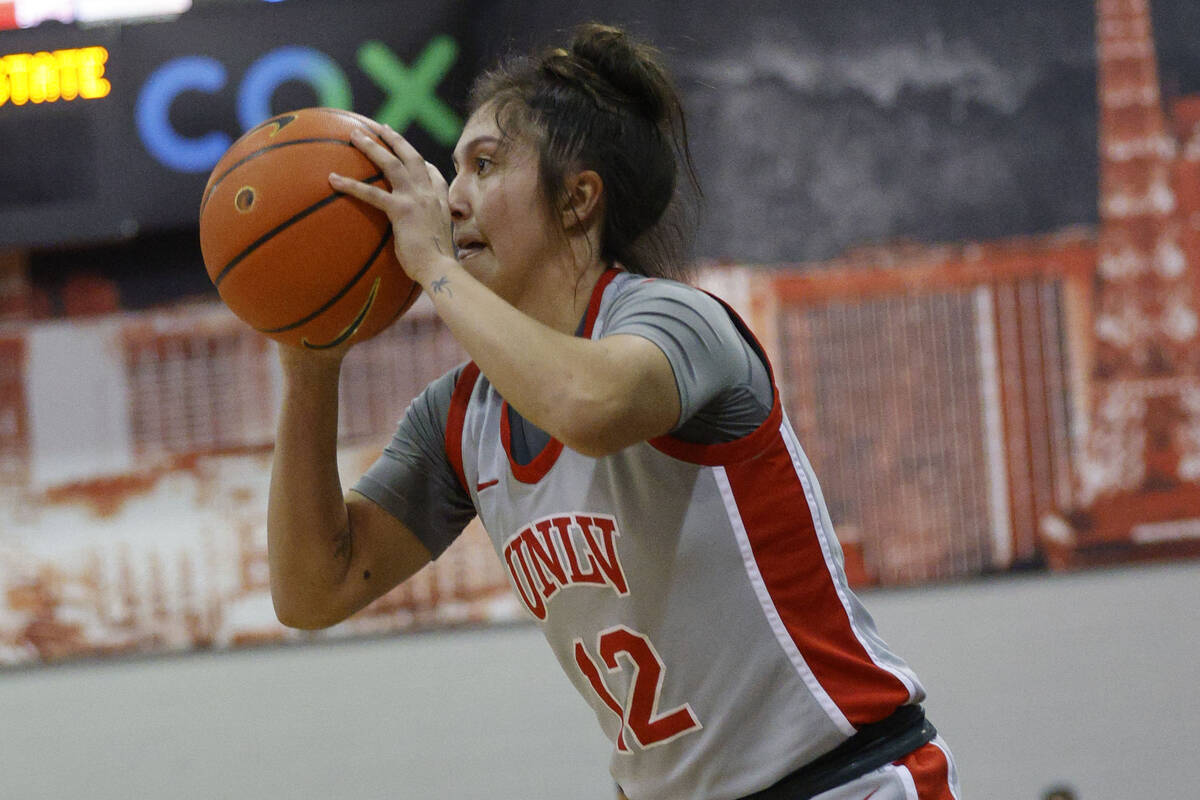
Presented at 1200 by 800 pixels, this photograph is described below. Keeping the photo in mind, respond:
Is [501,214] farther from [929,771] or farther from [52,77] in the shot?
[52,77]

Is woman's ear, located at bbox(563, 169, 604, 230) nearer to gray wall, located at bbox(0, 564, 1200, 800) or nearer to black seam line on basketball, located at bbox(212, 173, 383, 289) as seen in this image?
black seam line on basketball, located at bbox(212, 173, 383, 289)

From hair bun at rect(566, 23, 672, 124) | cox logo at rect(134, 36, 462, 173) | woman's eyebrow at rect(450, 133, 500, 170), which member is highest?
cox logo at rect(134, 36, 462, 173)

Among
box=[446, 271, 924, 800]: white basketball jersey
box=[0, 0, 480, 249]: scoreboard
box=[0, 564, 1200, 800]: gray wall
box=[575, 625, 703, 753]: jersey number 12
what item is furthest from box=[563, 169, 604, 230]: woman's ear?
box=[0, 564, 1200, 800]: gray wall

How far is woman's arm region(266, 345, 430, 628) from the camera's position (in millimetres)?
1720

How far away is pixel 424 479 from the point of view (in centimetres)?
183

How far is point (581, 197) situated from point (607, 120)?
11 centimetres

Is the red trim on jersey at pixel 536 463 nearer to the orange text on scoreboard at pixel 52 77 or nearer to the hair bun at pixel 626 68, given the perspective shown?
the hair bun at pixel 626 68

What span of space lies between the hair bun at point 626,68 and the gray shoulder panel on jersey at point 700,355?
0.29 m

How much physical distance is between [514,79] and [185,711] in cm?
303

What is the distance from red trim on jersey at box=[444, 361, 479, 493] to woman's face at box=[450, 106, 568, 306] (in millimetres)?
212

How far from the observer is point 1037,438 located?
12.8 feet

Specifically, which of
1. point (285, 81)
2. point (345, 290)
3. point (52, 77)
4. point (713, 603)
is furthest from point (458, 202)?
point (52, 77)

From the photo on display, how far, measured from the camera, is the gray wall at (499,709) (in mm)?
3852

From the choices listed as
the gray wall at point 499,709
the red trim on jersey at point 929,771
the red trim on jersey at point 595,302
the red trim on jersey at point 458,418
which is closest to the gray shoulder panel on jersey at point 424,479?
the red trim on jersey at point 458,418
